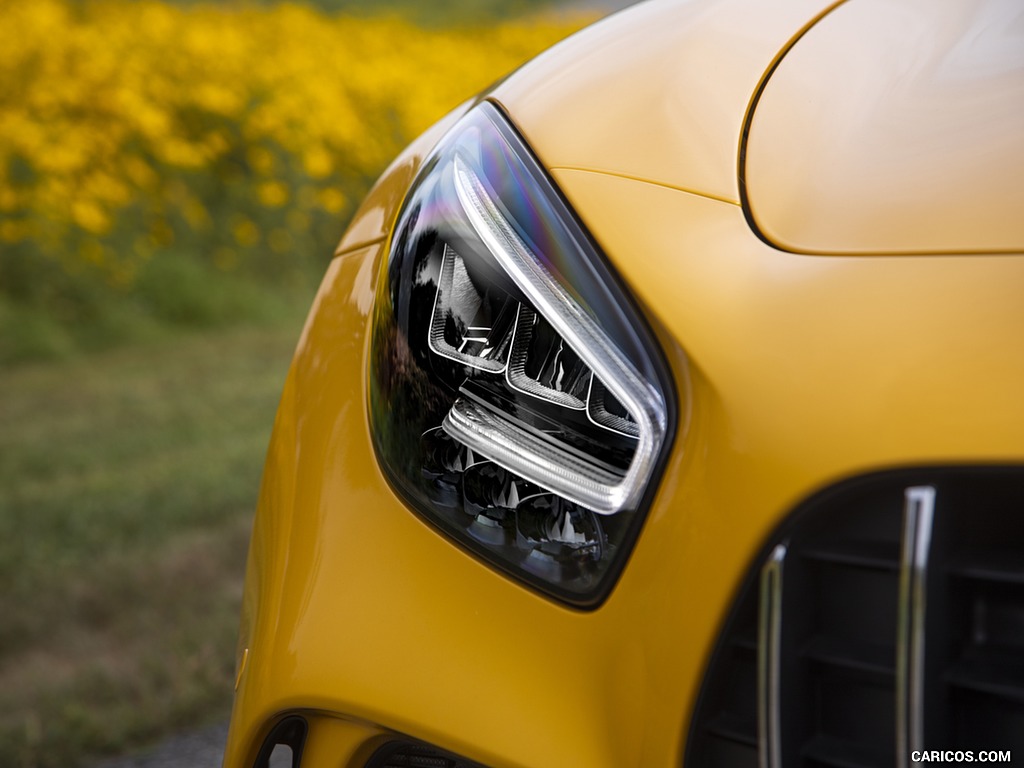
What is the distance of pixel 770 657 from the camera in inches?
33.6

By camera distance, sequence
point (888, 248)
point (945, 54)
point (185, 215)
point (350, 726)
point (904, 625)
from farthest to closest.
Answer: point (185, 215), point (945, 54), point (350, 726), point (888, 248), point (904, 625)

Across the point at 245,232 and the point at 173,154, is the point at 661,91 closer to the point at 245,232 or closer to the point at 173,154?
the point at 173,154

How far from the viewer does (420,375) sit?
107 centimetres

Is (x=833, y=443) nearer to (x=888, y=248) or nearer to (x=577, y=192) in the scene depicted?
(x=888, y=248)

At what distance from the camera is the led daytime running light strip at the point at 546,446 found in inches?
36.4

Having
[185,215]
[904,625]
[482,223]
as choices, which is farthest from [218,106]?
[904,625]

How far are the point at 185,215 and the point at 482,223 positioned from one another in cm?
588

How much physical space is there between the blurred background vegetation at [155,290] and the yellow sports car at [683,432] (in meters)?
1.41

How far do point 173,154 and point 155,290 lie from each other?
880 mm

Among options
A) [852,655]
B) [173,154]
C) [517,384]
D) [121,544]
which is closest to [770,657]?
[852,655]

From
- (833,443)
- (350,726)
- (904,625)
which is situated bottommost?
(350,726)

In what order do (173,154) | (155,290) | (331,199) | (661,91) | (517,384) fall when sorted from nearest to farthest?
(517,384) < (661,91) < (155,290) < (173,154) < (331,199)

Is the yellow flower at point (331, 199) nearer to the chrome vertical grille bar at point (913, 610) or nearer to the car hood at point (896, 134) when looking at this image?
the car hood at point (896, 134)

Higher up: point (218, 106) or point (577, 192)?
point (218, 106)
